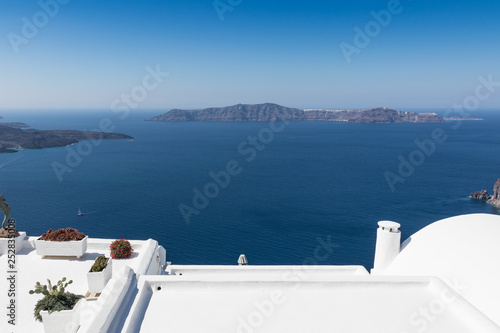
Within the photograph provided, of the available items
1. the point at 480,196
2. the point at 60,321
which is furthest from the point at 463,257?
the point at 480,196

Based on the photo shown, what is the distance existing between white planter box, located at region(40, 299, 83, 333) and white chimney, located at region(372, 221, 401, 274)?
10419 millimetres

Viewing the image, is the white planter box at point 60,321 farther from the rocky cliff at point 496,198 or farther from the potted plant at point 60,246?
the rocky cliff at point 496,198

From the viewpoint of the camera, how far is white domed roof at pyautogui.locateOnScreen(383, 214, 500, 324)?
9109mm

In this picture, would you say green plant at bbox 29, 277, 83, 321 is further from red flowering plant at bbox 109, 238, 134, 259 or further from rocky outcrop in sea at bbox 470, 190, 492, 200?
rocky outcrop in sea at bbox 470, 190, 492, 200

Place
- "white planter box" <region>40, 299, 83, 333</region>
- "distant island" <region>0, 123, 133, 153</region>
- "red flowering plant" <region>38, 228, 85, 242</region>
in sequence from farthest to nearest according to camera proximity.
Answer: "distant island" <region>0, 123, 133, 153</region>
"red flowering plant" <region>38, 228, 85, 242</region>
"white planter box" <region>40, 299, 83, 333</region>

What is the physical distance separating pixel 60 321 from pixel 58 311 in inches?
8.4

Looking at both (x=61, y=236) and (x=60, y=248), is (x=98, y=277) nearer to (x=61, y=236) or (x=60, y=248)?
(x=60, y=248)

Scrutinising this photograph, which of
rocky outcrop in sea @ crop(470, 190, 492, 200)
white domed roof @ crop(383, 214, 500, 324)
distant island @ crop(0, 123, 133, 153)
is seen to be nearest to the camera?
white domed roof @ crop(383, 214, 500, 324)

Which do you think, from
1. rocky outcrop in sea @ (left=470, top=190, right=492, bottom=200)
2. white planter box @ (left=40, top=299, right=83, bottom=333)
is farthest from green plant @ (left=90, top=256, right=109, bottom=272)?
rocky outcrop in sea @ (left=470, top=190, right=492, bottom=200)

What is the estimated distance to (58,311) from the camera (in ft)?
24.0

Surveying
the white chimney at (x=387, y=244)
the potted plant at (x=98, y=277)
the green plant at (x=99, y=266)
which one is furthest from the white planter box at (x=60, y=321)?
the white chimney at (x=387, y=244)

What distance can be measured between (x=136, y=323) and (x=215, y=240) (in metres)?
42.0

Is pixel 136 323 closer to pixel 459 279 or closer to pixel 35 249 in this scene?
pixel 35 249

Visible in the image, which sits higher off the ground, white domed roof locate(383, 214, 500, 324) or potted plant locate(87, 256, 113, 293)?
white domed roof locate(383, 214, 500, 324)
